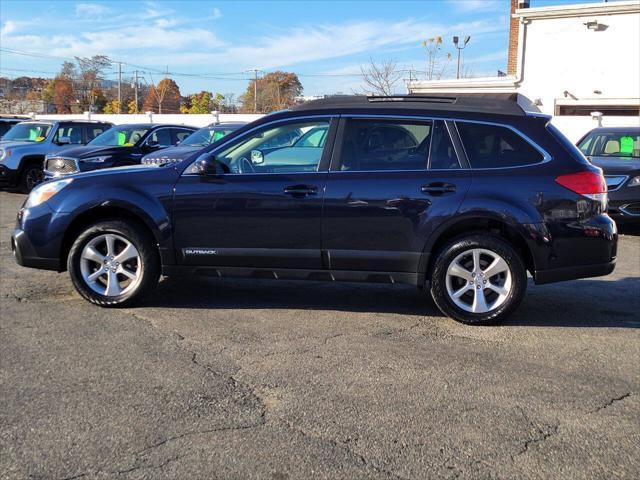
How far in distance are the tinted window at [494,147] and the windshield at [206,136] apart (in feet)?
26.6

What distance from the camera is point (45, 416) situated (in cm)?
354

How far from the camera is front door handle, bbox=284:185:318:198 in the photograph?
5344mm

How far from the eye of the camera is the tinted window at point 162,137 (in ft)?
47.5

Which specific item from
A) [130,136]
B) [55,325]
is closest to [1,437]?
[55,325]

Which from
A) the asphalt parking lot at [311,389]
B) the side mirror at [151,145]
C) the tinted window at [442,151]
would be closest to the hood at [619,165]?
the asphalt parking lot at [311,389]

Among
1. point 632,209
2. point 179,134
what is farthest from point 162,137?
point 632,209

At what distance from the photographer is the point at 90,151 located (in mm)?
12977

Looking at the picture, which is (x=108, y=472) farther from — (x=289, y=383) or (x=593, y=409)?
(x=593, y=409)

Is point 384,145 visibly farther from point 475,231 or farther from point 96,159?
point 96,159

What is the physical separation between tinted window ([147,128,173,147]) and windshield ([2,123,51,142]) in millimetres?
3183

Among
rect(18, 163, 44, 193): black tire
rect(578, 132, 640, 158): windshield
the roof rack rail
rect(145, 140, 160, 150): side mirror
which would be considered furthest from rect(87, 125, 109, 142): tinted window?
the roof rack rail

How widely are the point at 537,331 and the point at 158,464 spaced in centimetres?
345

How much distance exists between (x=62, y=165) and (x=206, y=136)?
2.92 m

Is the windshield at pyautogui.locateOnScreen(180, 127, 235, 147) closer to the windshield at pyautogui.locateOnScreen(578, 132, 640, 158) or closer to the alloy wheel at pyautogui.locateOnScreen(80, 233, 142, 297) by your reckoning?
the windshield at pyautogui.locateOnScreen(578, 132, 640, 158)
